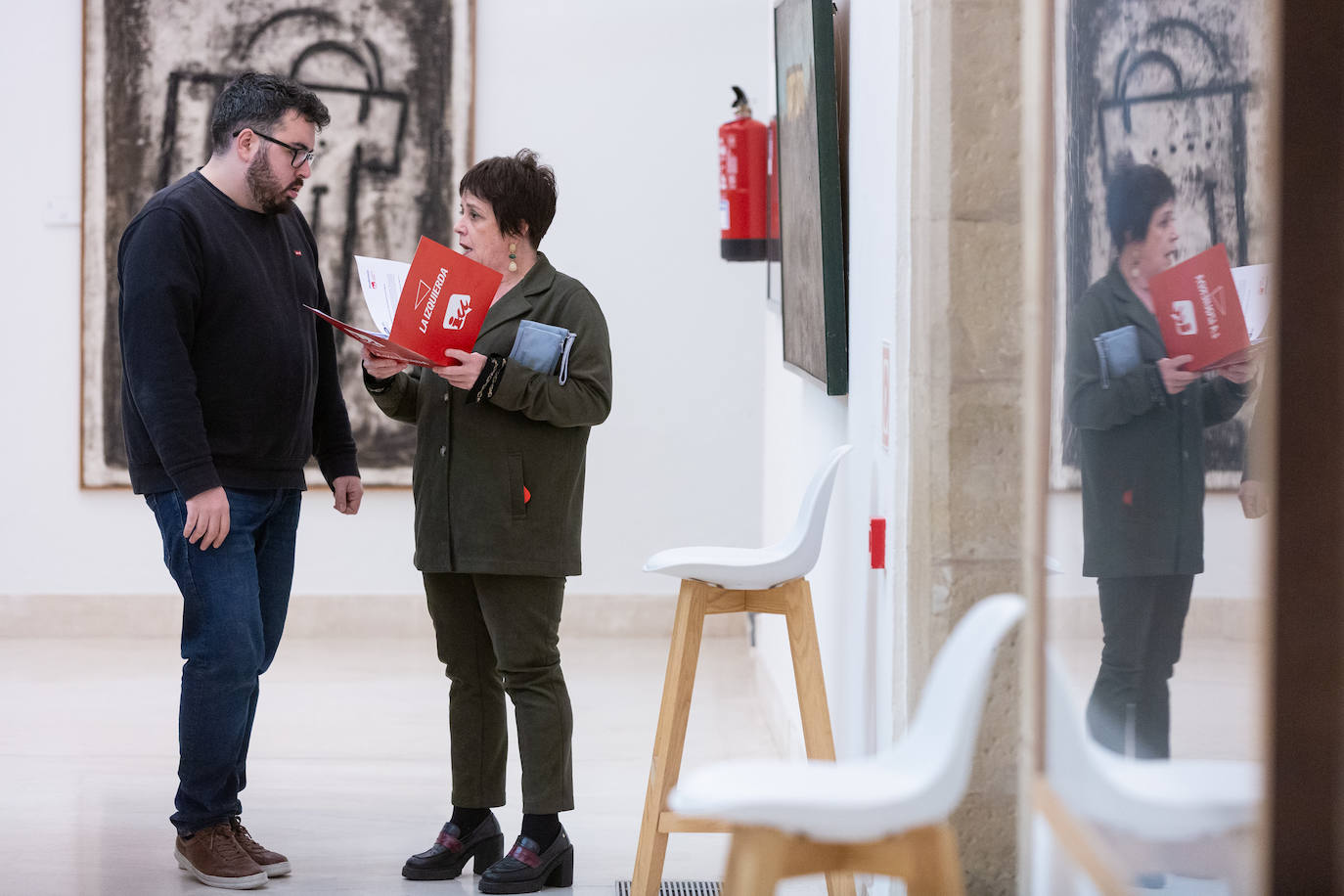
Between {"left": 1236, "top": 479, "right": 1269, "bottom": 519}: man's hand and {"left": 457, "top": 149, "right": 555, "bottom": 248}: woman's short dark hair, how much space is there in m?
1.79

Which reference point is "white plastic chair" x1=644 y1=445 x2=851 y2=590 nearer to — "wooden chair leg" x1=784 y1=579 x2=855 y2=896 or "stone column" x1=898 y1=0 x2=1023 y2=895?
"wooden chair leg" x1=784 y1=579 x2=855 y2=896

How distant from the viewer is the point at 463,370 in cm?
279

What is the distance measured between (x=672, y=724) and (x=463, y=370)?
79 cm

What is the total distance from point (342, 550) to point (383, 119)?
1697mm

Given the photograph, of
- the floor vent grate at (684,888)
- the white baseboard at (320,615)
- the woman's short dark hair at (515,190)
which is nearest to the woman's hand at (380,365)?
the woman's short dark hair at (515,190)

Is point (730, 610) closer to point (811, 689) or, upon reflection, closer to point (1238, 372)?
point (811, 689)

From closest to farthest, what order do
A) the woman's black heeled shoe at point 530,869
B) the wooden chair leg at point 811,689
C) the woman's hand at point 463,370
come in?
the wooden chair leg at point 811,689 < the woman's hand at point 463,370 < the woman's black heeled shoe at point 530,869

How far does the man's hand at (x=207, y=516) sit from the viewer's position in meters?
2.81

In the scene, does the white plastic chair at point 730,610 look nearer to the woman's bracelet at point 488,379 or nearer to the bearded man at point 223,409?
the woman's bracelet at point 488,379

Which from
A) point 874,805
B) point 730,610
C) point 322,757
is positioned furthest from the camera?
point 322,757

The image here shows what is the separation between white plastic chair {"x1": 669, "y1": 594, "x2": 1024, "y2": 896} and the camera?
1.48 m

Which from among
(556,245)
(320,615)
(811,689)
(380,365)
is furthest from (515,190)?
(320,615)

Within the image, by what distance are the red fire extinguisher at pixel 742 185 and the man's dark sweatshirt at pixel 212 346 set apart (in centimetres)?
166

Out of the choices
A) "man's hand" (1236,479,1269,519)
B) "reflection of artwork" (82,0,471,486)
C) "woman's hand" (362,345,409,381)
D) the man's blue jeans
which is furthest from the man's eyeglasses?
"reflection of artwork" (82,0,471,486)
